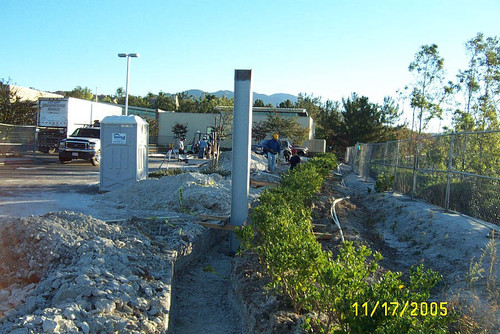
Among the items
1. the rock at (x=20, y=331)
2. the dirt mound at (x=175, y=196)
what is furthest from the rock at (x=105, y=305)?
the dirt mound at (x=175, y=196)

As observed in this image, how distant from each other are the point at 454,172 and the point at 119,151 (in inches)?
346

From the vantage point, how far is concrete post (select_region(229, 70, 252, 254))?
7.15m

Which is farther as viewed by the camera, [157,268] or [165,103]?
[165,103]

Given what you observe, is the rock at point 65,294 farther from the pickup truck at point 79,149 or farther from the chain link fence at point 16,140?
the chain link fence at point 16,140

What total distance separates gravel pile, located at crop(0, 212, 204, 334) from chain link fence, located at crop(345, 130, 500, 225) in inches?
247

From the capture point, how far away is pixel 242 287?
205 inches

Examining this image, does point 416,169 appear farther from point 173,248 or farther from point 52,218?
point 52,218

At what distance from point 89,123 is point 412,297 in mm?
28717

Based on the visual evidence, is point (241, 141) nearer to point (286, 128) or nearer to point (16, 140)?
point (16, 140)

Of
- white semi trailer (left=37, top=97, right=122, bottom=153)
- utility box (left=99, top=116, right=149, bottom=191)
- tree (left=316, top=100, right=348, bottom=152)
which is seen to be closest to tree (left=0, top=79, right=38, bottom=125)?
white semi trailer (left=37, top=97, right=122, bottom=153)

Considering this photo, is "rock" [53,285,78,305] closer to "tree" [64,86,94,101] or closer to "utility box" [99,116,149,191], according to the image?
"utility box" [99,116,149,191]

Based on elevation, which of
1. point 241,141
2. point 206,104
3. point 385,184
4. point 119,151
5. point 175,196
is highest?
point 206,104

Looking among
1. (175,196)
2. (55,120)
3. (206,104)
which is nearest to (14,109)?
(55,120)

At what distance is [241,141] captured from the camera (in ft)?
23.7
